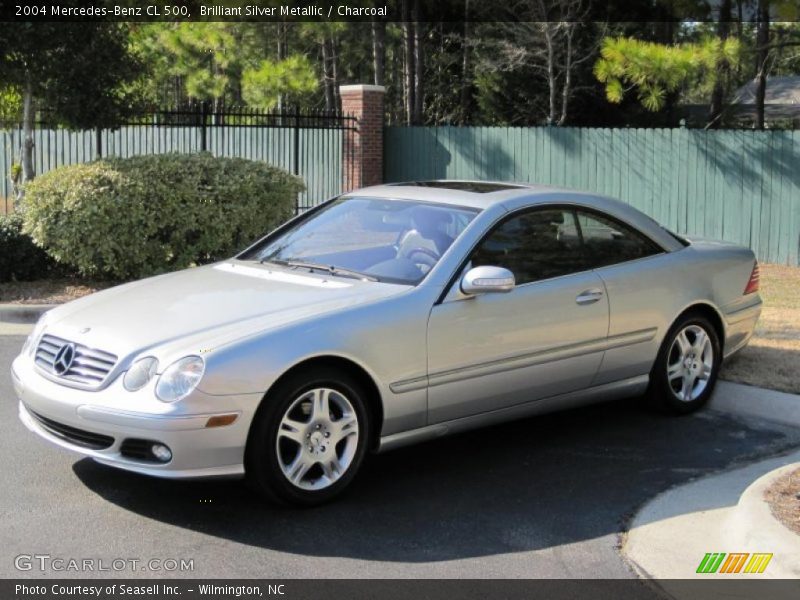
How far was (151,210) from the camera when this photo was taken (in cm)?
1185

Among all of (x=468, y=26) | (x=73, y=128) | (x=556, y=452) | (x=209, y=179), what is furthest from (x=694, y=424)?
(x=468, y=26)

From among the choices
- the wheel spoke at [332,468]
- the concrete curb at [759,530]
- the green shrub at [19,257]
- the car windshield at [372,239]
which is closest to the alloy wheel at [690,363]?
the concrete curb at [759,530]

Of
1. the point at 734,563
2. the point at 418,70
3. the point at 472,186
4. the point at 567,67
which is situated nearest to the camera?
the point at 734,563

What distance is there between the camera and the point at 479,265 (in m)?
6.00

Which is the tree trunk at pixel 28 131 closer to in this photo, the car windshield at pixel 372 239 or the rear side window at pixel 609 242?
the car windshield at pixel 372 239

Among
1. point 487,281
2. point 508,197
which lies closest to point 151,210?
point 508,197

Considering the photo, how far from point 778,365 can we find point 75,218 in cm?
724

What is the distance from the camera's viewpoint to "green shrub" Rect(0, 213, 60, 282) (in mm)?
11938

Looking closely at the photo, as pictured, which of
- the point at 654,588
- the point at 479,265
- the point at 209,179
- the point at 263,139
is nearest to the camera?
the point at 654,588

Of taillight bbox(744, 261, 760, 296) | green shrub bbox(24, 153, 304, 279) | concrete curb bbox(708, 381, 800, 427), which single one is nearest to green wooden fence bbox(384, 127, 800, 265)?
green shrub bbox(24, 153, 304, 279)

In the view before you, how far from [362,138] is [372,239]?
14.3m

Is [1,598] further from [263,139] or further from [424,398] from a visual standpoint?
[263,139]

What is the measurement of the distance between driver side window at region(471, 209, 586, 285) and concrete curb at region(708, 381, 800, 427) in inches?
66.0

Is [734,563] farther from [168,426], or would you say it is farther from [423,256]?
[168,426]
